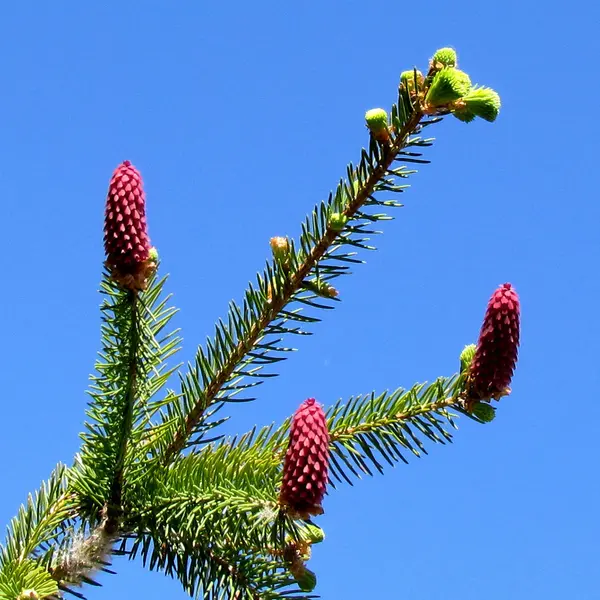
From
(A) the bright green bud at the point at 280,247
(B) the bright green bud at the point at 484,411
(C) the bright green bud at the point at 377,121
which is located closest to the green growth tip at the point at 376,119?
(C) the bright green bud at the point at 377,121

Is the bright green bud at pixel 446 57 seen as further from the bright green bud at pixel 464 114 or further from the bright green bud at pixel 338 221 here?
the bright green bud at pixel 338 221

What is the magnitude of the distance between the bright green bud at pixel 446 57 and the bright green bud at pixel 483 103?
10cm

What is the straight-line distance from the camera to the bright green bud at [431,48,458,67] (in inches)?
81.8

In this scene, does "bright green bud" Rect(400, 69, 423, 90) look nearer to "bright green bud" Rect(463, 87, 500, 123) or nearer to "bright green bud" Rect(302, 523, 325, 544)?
"bright green bud" Rect(463, 87, 500, 123)

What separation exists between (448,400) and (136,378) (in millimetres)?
734

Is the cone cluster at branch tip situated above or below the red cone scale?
above

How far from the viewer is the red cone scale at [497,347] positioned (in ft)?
7.06

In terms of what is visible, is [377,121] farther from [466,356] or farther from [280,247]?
[466,356]

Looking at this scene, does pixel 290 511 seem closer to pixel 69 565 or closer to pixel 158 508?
pixel 158 508

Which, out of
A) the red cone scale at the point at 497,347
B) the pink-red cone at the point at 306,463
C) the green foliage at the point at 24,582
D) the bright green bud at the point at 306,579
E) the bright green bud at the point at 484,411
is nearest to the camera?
the pink-red cone at the point at 306,463

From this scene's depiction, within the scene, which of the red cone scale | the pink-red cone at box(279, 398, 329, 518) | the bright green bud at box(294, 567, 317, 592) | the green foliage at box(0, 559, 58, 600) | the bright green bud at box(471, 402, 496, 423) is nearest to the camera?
the pink-red cone at box(279, 398, 329, 518)

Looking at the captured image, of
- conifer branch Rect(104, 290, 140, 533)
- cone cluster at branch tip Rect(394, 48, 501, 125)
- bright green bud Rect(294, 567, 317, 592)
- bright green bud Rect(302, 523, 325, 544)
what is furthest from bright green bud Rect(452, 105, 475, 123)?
bright green bud Rect(294, 567, 317, 592)

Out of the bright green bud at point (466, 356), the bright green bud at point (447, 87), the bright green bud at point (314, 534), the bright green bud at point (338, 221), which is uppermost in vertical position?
the bright green bud at point (447, 87)

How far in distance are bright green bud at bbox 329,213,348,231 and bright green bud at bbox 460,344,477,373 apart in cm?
52
